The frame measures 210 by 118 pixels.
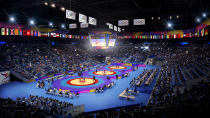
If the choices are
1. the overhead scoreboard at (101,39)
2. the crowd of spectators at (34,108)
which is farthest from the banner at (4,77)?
the overhead scoreboard at (101,39)

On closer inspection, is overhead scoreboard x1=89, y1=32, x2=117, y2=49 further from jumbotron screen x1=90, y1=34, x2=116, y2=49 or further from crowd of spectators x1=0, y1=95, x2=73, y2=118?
crowd of spectators x1=0, y1=95, x2=73, y2=118

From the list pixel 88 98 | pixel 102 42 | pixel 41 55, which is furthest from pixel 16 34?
pixel 88 98

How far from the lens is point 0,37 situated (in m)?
30.8

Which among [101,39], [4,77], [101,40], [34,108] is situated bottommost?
[34,108]

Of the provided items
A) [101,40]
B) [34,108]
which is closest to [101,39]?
[101,40]

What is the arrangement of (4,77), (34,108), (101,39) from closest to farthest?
(34,108) → (4,77) → (101,39)

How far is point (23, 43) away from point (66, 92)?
27.5 m

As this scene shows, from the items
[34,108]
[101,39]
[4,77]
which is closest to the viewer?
[34,108]

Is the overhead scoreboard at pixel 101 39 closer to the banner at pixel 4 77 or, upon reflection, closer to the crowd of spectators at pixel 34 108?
the banner at pixel 4 77

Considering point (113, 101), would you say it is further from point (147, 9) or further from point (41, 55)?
point (41, 55)

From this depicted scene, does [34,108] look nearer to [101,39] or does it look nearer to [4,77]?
[4,77]

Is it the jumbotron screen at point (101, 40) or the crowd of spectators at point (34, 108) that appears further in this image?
the jumbotron screen at point (101, 40)

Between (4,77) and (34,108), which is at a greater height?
(4,77)

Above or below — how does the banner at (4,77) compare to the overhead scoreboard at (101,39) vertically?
below
